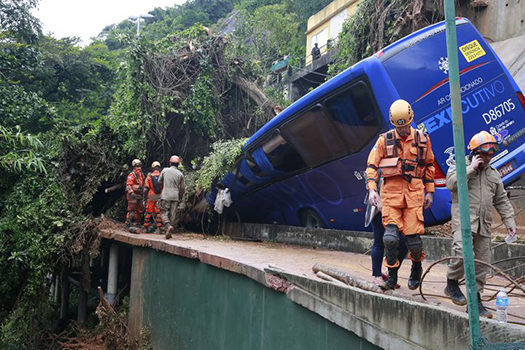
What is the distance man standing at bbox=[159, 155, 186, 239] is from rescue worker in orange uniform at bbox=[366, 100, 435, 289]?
617 cm

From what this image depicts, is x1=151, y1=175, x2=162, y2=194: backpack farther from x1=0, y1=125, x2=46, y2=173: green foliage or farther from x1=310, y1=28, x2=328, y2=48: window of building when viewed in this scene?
x1=310, y1=28, x2=328, y2=48: window of building

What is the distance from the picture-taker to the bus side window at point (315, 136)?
6.75 metres

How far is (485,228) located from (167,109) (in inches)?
403

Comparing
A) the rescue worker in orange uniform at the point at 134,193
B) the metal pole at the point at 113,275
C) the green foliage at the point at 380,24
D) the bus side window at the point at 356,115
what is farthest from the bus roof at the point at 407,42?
the metal pole at the point at 113,275

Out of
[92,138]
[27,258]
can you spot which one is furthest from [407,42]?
[92,138]

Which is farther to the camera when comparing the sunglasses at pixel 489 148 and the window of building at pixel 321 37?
the window of building at pixel 321 37

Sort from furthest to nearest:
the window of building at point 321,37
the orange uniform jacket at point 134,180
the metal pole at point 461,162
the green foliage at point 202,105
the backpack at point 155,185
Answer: the window of building at point 321,37, the green foliage at point 202,105, the orange uniform jacket at point 134,180, the backpack at point 155,185, the metal pole at point 461,162

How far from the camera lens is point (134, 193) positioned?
394 inches

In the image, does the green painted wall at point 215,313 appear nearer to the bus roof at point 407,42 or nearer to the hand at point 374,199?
the hand at point 374,199

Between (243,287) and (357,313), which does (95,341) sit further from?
(357,313)

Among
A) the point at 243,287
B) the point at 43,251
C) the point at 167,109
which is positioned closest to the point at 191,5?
the point at 167,109

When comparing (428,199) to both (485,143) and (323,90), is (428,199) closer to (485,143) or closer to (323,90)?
(485,143)

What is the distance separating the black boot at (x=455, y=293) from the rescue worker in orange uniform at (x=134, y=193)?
775cm

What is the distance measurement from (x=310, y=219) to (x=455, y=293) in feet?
17.5
